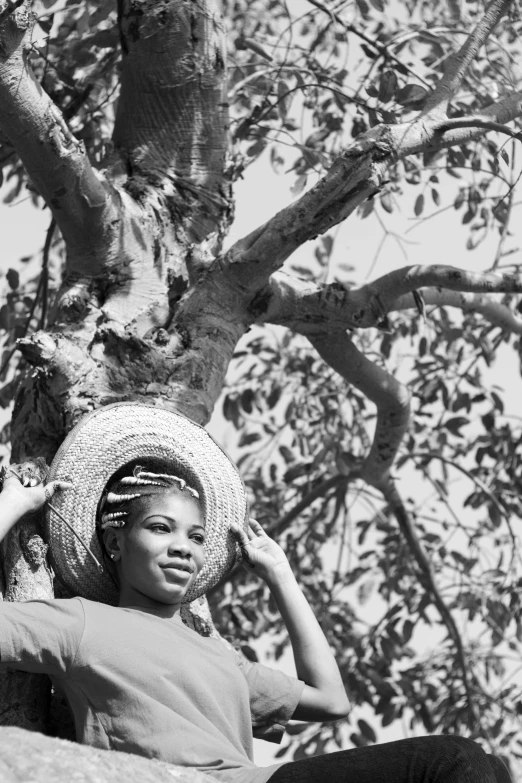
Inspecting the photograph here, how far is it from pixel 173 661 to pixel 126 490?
1.70 feet

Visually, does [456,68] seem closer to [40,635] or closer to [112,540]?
[112,540]

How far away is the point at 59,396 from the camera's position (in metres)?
3.49

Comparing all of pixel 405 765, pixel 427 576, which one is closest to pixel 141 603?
pixel 405 765

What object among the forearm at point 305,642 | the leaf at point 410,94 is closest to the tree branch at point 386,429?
the leaf at point 410,94

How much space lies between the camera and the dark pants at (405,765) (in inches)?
96.0

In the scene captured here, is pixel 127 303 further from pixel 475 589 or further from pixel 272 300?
pixel 475 589

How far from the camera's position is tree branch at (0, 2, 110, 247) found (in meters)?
3.42

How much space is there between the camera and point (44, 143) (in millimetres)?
3631

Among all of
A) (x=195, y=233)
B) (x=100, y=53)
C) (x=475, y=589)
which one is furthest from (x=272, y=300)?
(x=475, y=589)

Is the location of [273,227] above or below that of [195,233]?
below

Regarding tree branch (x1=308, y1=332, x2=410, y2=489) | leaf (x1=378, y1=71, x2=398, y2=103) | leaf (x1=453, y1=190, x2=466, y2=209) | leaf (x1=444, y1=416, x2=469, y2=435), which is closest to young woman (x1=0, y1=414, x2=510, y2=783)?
tree branch (x1=308, y1=332, x2=410, y2=489)

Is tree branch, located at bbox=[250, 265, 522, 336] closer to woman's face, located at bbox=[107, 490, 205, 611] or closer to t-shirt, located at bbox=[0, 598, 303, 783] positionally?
woman's face, located at bbox=[107, 490, 205, 611]

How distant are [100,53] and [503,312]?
247 cm

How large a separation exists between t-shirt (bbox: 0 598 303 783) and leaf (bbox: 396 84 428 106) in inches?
95.0
